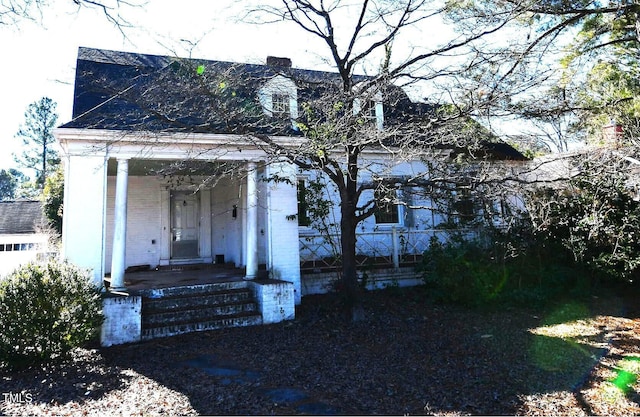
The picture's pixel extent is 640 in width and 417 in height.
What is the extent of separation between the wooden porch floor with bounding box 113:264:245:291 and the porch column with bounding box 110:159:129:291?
45 cm

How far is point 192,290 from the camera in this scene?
309 inches

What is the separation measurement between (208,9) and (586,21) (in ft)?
27.6

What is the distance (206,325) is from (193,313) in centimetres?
37

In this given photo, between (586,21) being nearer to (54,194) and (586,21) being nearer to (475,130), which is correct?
(475,130)

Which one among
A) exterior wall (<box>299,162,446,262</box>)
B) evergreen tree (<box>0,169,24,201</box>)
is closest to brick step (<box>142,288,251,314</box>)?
exterior wall (<box>299,162,446,262</box>)

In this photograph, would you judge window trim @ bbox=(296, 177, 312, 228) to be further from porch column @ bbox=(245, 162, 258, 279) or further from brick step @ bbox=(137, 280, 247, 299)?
brick step @ bbox=(137, 280, 247, 299)

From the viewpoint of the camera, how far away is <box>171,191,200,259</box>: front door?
11.8m

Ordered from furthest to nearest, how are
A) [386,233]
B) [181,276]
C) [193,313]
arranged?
[386,233] → [181,276] → [193,313]

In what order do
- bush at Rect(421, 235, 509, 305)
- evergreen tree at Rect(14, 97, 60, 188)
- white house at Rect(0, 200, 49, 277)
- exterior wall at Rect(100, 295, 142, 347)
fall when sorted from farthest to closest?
evergreen tree at Rect(14, 97, 60, 188)
white house at Rect(0, 200, 49, 277)
bush at Rect(421, 235, 509, 305)
exterior wall at Rect(100, 295, 142, 347)

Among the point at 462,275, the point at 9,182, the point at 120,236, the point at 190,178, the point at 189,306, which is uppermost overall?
the point at 9,182

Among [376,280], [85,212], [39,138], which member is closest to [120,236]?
[85,212]

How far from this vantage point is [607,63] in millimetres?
8930

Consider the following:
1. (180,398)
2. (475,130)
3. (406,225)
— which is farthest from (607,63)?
(180,398)

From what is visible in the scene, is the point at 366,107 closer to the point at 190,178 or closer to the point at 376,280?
the point at 190,178
